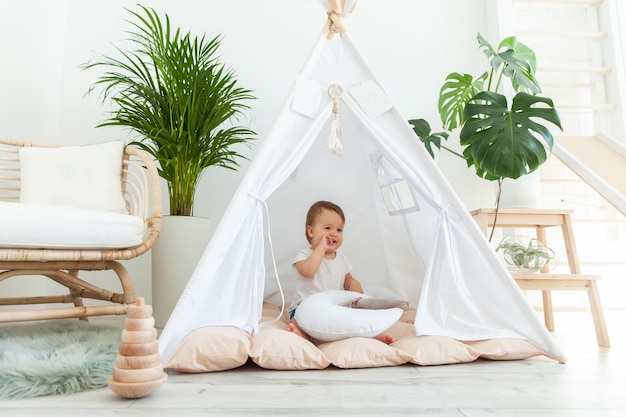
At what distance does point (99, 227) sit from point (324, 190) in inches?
40.2

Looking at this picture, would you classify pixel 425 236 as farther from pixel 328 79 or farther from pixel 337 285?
pixel 328 79

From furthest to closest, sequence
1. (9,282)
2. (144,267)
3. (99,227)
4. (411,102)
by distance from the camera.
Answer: (411,102), (144,267), (9,282), (99,227)

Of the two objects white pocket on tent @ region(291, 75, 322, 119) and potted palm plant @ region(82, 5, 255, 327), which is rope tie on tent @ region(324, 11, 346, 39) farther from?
potted palm plant @ region(82, 5, 255, 327)

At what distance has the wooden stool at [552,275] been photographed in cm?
175

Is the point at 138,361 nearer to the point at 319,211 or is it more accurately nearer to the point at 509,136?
the point at 319,211

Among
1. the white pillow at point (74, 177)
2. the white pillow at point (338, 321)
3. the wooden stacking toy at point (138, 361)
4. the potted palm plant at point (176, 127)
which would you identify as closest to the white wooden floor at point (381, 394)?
the wooden stacking toy at point (138, 361)

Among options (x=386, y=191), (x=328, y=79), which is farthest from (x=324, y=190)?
Answer: (x=328, y=79)

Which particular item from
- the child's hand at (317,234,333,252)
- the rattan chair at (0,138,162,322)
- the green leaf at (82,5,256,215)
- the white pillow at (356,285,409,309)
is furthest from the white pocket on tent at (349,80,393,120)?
the rattan chair at (0,138,162,322)

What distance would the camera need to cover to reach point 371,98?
159 cm

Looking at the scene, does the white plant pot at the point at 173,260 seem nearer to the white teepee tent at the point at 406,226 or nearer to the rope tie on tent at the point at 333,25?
the white teepee tent at the point at 406,226

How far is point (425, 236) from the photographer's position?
1830 millimetres

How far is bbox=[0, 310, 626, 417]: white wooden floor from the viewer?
932 mm

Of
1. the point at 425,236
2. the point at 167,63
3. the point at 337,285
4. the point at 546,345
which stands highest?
the point at 167,63

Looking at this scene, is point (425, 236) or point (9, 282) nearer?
point (425, 236)
